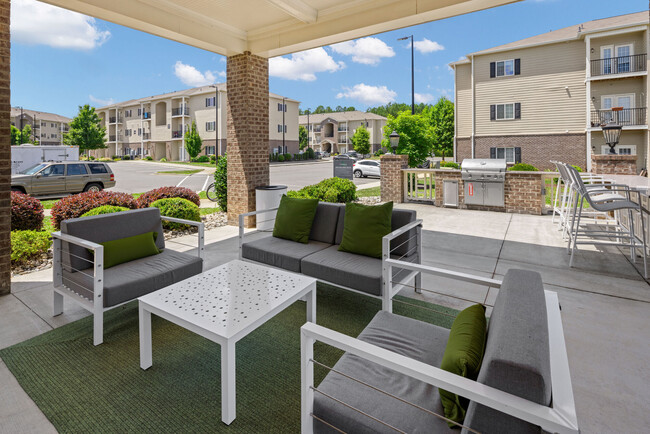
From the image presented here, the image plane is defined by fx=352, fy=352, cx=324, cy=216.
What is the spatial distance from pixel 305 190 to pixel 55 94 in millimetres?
77987

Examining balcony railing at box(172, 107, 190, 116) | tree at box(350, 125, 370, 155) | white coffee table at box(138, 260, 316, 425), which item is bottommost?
white coffee table at box(138, 260, 316, 425)

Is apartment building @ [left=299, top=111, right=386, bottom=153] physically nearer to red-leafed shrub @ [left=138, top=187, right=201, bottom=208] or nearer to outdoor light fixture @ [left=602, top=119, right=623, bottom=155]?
outdoor light fixture @ [left=602, top=119, right=623, bottom=155]

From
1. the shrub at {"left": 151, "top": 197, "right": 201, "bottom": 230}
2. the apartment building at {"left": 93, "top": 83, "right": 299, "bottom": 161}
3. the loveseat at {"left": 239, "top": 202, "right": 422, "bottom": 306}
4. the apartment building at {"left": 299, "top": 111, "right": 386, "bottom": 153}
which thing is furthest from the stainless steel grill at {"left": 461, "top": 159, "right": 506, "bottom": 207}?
the apartment building at {"left": 299, "top": 111, "right": 386, "bottom": 153}

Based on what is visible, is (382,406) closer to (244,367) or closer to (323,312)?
(244,367)

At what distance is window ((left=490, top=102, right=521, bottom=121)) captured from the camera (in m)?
18.0

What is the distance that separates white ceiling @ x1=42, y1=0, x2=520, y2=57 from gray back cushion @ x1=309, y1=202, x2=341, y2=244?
301cm

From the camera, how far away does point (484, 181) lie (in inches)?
337

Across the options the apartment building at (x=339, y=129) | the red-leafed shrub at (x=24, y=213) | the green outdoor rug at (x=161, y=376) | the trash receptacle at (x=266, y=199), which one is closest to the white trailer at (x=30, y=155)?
the red-leafed shrub at (x=24, y=213)

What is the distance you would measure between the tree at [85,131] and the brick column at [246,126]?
125 ft

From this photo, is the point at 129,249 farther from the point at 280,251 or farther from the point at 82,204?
the point at 82,204

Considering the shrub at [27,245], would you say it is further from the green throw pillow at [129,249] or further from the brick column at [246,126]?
the brick column at [246,126]

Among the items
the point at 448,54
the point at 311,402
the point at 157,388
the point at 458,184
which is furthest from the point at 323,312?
the point at 448,54

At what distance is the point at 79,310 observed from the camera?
11.0 feet

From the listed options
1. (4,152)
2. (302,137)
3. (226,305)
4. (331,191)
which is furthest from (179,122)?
(226,305)
